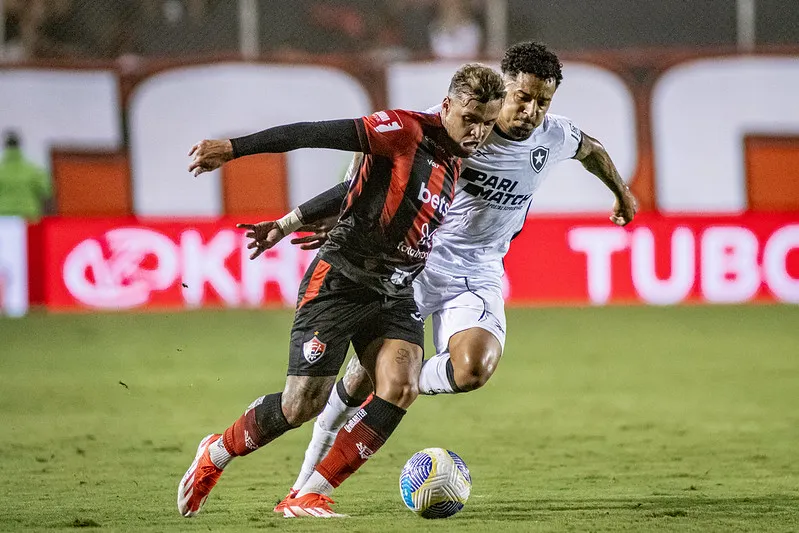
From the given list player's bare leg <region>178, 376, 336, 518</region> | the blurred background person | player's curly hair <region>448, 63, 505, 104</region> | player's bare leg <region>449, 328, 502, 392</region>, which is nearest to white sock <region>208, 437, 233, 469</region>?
player's bare leg <region>178, 376, 336, 518</region>

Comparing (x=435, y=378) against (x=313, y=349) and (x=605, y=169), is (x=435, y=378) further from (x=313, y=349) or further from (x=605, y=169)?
(x=605, y=169)

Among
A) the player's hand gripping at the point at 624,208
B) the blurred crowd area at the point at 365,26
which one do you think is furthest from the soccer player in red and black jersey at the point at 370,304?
the blurred crowd area at the point at 365,26

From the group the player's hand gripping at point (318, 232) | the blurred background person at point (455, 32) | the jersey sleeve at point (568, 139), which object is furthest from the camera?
the blurred background person at point (455, 32)

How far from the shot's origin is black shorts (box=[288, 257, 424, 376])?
17.9 ft

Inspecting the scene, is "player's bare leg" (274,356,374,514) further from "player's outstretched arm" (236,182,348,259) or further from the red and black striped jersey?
"player's outstretched arm" (236,182,348,259)

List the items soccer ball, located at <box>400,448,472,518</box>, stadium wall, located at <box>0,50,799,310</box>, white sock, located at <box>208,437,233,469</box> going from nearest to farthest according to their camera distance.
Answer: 1. soccer ball, located at <box>400,448,472,518</box>
2. white sock, located at <box>208,437,233,469</box>
3. stadium wall, located at <box>0,50,799,310</box>

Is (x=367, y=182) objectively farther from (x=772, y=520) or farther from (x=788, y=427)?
(x=788, y=427)

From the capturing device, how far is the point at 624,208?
6.61m

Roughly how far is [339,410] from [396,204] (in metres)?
Answer: 1.14

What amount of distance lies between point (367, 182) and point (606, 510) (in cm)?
184

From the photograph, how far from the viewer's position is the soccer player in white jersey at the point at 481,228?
5848 millimetres

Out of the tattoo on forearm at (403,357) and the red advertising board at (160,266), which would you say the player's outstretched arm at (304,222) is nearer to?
the tattoo on forearm at (403,357)

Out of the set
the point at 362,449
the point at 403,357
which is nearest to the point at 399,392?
the point at 403,357

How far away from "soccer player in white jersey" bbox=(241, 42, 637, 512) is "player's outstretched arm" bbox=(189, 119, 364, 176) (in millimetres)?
599
